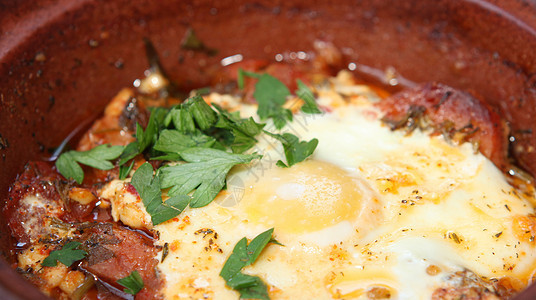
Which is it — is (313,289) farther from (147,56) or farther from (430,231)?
(147,56)

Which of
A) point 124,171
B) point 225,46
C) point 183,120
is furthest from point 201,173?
point 225,46

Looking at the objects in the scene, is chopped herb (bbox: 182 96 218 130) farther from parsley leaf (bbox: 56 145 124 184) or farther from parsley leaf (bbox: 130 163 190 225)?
parsley leaf (bbox: 56 145 124 184)

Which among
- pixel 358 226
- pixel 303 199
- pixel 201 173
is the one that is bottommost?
pixel 358 226

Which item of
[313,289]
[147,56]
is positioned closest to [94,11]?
[147,56]

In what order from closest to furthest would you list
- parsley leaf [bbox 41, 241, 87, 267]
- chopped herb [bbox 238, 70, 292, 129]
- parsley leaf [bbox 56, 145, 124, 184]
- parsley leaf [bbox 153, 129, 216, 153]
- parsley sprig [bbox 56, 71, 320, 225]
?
parsley leaf [bbox 41, 241, 87, 267] → parsley sprig [bbox 56, 71, 320, 225] → parsley leaf [bbox 153, 129, 216, 153] → parsley leaf [bbox 56, 145, 124, 184] → chopped herb [bbox 238, 70, 292, 129]

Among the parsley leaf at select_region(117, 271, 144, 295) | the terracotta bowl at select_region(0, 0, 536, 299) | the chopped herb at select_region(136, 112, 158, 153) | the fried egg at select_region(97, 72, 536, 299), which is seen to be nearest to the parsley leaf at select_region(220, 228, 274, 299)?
the fried egg at select_region(97, 72, 536, 299)

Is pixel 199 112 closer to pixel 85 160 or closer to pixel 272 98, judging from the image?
pixel 272 98

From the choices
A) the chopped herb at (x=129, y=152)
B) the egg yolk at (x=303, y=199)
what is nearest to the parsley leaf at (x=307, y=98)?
the egg yolk at (x=303, y=199)
